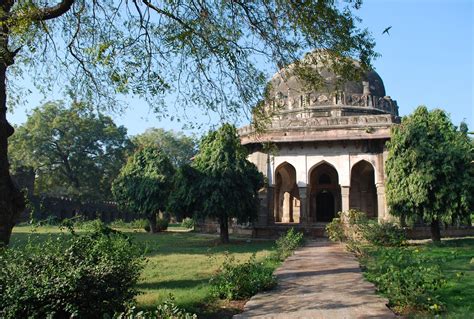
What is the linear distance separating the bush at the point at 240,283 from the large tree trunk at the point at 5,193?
309 cm

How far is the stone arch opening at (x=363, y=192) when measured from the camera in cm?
2133

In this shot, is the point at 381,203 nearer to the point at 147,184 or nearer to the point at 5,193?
the point at 147,184

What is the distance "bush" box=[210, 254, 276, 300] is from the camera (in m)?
6.17

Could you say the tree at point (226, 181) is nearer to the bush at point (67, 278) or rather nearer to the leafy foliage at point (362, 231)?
the leafy foliage at point (362, 231)

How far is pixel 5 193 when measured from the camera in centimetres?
630

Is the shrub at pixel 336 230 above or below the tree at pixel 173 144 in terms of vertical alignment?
below

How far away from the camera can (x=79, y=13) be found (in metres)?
7.82

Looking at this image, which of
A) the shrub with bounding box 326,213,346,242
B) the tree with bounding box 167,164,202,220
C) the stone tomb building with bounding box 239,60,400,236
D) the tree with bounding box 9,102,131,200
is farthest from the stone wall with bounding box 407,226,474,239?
the tree with bounding box 9,102,131,200

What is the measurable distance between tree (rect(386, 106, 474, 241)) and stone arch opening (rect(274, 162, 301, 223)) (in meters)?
8.43

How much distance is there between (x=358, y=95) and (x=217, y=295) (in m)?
18.1

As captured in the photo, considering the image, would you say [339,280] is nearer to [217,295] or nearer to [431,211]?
[217,295]

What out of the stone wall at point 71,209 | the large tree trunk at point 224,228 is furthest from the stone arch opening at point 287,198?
the stone wall at point 71,209

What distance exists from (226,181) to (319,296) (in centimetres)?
890

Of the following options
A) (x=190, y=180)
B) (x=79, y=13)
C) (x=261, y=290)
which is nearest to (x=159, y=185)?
(x=190, y=180)
